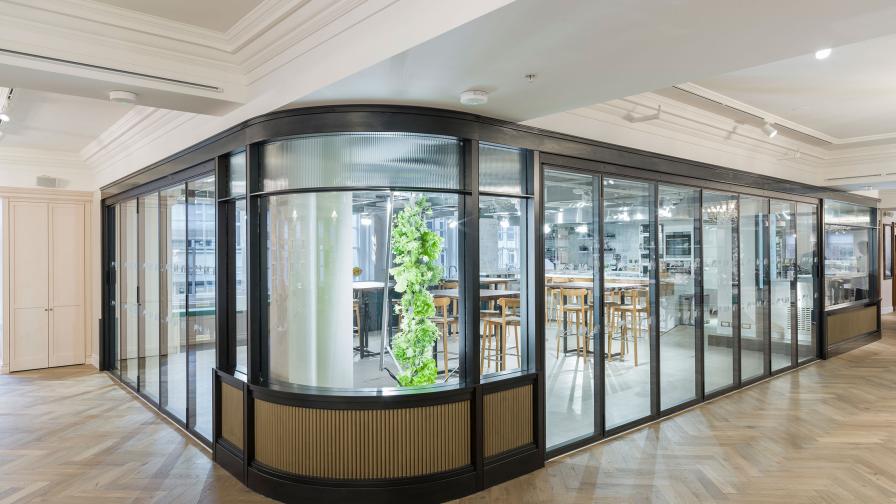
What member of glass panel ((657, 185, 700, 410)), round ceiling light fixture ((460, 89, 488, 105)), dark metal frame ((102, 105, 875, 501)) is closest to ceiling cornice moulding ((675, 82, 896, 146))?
dark metal frame ((102, 105, 875, 501))

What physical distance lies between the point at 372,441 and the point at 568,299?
77.6 inches

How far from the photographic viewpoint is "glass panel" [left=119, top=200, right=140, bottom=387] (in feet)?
20.7

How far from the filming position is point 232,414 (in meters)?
4.07

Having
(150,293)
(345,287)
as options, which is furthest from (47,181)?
(345,287)

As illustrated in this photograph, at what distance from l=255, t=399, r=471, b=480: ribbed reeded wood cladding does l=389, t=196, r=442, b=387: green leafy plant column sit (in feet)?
0.99

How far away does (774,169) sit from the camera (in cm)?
679

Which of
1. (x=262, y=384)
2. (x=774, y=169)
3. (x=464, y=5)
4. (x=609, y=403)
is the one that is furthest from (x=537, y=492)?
(x=774, y=169)

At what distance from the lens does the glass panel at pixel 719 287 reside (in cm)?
576

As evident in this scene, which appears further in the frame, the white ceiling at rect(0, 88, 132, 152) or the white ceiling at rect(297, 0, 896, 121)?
the white ceiling at rect(0, 88, 132, 152)

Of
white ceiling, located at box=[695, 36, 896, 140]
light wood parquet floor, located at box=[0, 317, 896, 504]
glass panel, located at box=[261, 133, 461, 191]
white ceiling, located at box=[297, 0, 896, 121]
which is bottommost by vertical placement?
light wood parquet floor, located at box=[0, 317, 896, 504]

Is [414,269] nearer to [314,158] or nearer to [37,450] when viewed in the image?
[314,158]

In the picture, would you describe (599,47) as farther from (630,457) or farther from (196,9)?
(630,457)

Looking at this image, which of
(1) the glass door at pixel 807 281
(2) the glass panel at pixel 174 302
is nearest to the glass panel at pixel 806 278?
(1) the glass door at pixel 807 281

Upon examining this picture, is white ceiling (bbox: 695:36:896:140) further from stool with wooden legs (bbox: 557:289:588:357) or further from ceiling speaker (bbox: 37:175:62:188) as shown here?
ceiling speaker (bbox: 37:175:62:188)
